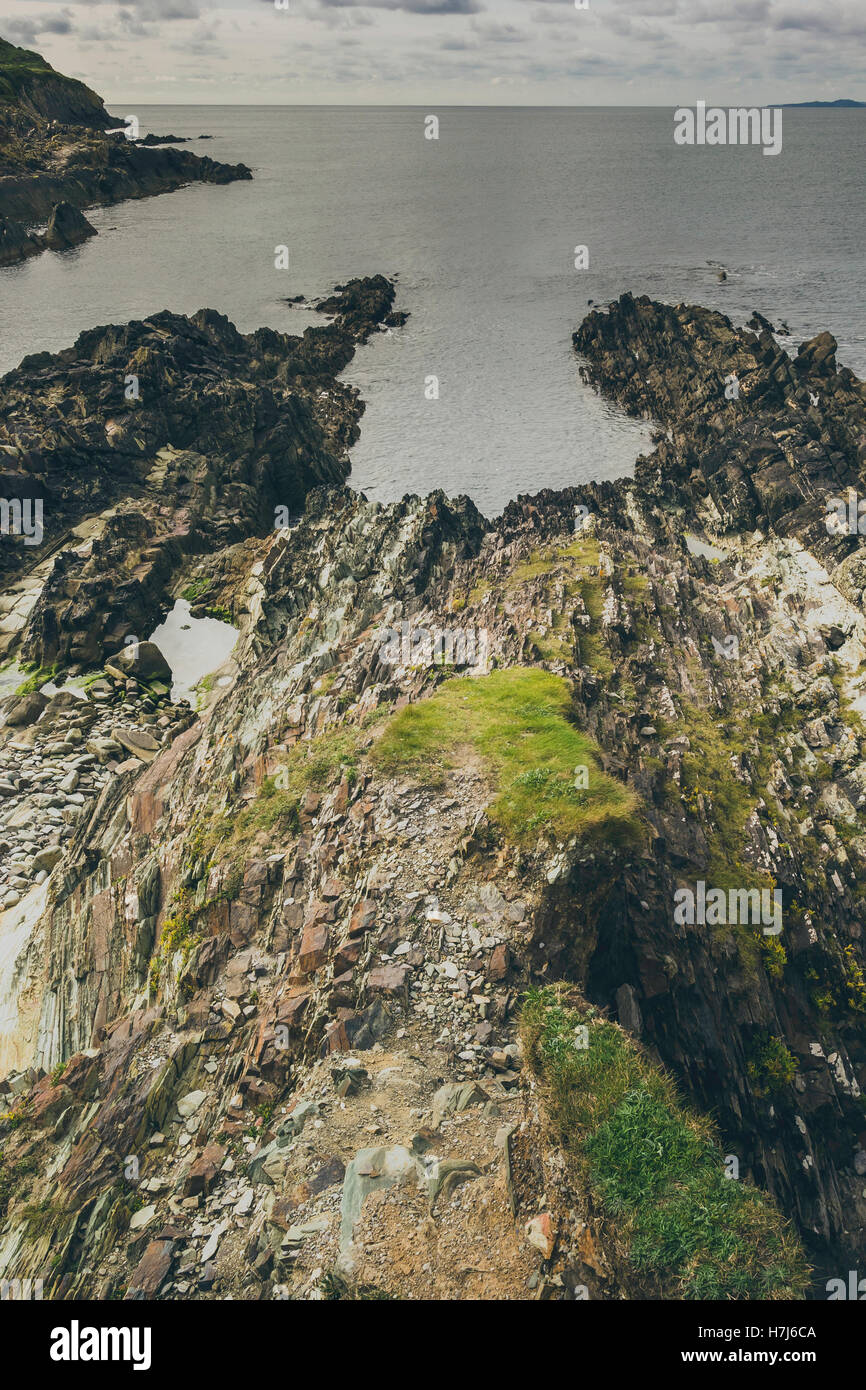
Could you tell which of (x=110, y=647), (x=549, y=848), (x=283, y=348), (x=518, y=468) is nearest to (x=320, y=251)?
(x=283, y=348)

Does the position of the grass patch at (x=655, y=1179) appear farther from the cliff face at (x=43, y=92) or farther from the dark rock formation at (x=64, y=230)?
the cliff face at (x=43, y=92)

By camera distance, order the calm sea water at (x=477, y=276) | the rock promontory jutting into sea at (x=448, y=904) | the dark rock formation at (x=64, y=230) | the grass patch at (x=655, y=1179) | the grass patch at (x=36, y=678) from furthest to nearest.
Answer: the dark rock formation at (x=64, y=230)
the calm sea water at (x=477, y=276)
the grass patch at (x=36, y=678)
the rock promontory jutting into sea at (x=448, y=904)
the grass patch at (x=655, y=1179)


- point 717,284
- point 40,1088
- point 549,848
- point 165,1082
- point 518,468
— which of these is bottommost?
point 40,1088

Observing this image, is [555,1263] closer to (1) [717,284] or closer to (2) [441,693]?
(2) [441,693]

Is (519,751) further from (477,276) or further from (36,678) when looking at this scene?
(477,276)

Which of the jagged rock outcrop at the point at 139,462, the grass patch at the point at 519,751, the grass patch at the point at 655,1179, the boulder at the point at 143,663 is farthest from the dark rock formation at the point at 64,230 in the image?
the grass patch at the point at 655,1179
